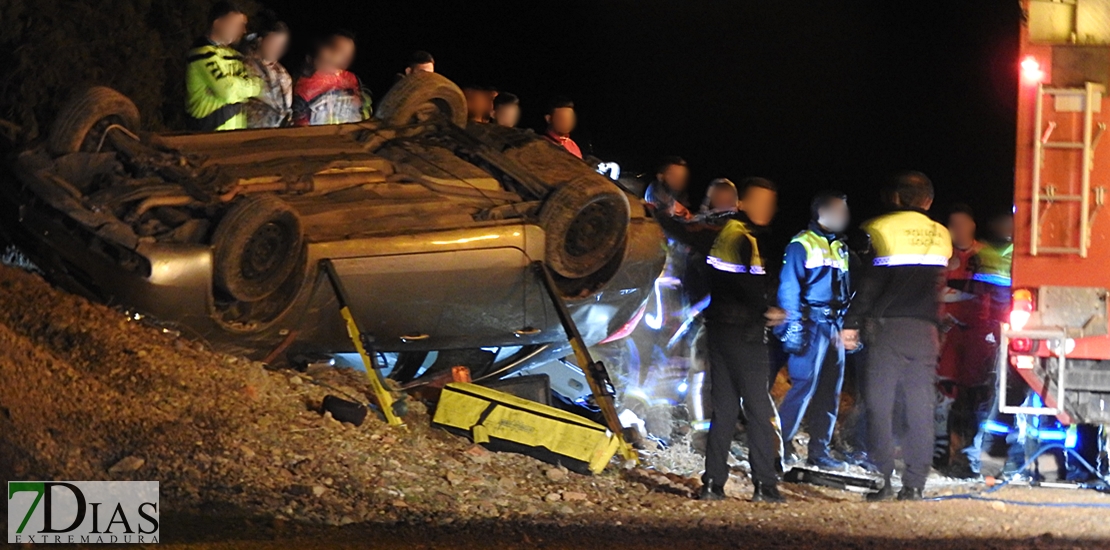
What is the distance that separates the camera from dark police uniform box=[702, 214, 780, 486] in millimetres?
7152

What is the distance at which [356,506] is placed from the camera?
6.09 meters

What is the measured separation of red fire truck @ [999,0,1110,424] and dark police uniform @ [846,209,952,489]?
541 millimetres

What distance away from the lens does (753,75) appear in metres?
28.6

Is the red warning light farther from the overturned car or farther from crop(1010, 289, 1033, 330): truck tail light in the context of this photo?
the overturned car

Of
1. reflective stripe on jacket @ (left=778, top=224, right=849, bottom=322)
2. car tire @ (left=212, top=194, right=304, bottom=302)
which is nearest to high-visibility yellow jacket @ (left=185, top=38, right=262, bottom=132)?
car tire @ (left=212, top=194, right=304, bottom=302)

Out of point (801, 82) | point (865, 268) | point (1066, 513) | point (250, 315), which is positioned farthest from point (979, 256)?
point (801, 82)

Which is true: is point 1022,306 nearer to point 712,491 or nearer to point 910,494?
point 910,494

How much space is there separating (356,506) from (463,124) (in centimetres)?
301

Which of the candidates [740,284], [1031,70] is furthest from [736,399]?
[1031,70]

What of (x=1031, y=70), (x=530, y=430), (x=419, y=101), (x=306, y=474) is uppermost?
(x=1031, y=70)

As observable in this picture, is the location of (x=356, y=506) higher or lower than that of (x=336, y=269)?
lower

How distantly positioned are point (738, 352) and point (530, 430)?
1.11m

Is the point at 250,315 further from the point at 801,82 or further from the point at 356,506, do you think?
the point at 801,82

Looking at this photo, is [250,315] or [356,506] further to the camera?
[250,315]
